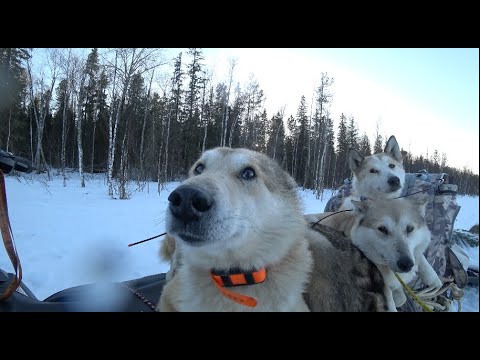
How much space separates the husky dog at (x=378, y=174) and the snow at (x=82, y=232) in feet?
1.90

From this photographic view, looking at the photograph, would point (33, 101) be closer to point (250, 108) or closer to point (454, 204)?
point (250, 108)

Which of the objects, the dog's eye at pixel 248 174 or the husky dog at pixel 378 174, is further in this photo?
the husky dog at pixel 378 174

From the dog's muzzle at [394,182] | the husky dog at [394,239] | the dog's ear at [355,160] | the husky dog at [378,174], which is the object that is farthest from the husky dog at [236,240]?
the dog's ear at [355,160]

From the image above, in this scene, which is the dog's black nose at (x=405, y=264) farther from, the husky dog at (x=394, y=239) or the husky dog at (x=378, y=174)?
the husky dog at (x=378, y=174)

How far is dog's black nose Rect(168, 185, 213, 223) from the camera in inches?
47.1

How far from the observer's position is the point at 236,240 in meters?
1.41

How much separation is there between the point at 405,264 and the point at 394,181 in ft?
4.90

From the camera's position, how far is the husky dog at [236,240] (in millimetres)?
1258

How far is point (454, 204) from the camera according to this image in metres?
2.75

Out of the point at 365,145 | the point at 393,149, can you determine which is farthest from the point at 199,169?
the point at 365,145

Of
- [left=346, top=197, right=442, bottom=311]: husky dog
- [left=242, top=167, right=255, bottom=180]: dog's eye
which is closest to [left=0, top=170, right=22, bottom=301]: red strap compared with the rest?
[left=242, top=167, right=255, bottom=180]: dog's eye

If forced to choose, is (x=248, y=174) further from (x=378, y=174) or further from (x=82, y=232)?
(x=82, y=232)
